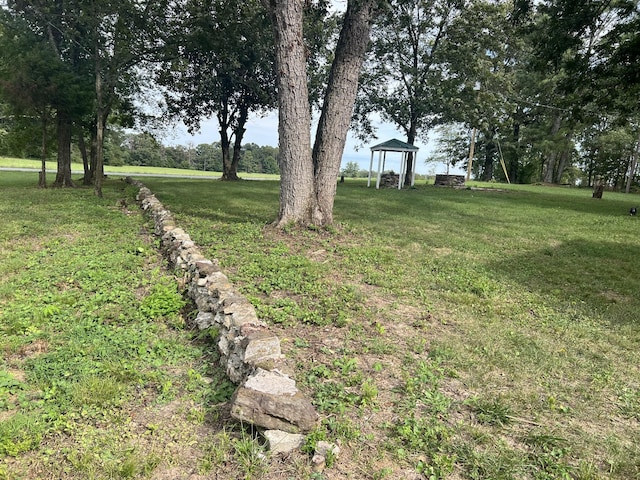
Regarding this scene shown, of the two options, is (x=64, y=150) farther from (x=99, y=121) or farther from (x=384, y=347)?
(x=384, y=347)

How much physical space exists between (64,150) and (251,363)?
13.8 meters

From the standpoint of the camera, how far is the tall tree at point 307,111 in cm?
596

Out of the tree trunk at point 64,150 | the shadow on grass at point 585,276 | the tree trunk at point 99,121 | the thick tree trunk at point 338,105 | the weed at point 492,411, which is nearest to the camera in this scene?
the weed at point 492,411

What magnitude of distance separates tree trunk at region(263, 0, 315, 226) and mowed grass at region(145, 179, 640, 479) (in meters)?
0.55

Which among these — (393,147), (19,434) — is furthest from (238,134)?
(19,434)

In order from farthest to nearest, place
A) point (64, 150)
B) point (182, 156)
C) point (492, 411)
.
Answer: point (182, 156) → point (64, 150) → point (492, 411)

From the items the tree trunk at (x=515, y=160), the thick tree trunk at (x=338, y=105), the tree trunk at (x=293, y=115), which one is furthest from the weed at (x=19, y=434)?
the tree trunk at (x=515, y=160)

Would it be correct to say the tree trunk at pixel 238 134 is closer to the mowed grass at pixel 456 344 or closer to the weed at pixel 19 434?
the mowed grass at pixel 456 344

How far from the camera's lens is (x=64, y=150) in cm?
1263

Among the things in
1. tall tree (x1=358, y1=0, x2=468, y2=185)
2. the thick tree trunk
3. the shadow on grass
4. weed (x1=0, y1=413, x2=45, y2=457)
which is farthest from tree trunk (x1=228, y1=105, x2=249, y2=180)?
weed (x1=0, y1=413, x2=45, y2=457)

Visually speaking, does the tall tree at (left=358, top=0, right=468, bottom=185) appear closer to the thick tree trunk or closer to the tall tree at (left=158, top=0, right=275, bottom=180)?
the tall tree at (left=158, top=0, right=275, bottom=180)

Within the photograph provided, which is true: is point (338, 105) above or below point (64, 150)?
above

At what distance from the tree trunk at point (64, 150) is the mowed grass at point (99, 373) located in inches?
379

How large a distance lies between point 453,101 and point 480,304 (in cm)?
1890
